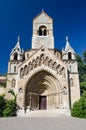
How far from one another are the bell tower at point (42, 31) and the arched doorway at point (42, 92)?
6.85m

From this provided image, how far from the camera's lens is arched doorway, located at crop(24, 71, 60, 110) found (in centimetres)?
2469

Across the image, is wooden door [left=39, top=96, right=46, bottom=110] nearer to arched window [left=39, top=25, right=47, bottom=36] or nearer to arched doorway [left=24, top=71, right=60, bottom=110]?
arched doorway [left=24, top=71, right=60, bottom=110]

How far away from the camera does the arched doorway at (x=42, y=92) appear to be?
24.7 m

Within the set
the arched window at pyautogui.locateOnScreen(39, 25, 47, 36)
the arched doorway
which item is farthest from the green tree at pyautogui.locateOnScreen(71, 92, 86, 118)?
the arched window at pyautogui.locateOnScreen(39, 25, 47, 36)

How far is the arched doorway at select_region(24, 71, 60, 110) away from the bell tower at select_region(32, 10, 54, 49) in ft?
22.5

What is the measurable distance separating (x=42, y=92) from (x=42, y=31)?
12.0 m

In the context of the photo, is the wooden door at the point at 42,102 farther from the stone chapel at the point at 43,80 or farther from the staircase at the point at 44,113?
the staircase at the point at 44,113

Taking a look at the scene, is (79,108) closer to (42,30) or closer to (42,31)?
(42,31)

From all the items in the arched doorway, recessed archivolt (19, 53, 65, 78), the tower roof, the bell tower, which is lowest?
the arched doorway

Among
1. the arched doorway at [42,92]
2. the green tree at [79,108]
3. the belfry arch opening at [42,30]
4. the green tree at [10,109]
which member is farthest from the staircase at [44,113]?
the belfry arch opening at [42,30]

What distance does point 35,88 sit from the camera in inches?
1016

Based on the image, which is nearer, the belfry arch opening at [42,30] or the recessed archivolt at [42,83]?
the recessed archivolt at [42,83]

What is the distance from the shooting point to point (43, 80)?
26016 millimetres
